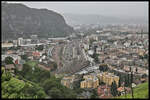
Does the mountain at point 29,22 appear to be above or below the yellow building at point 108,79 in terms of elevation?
above

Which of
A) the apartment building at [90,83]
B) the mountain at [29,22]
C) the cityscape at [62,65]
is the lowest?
the apartment building at [90,83]

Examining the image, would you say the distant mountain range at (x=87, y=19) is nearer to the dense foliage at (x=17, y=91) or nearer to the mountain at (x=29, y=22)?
the mountain at (x=29, y=22)

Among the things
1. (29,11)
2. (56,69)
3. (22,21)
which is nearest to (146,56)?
(56,69)

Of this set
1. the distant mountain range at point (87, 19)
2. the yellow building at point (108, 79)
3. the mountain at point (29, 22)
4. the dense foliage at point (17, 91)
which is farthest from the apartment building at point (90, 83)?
the distant mountain range at point (87, 19)

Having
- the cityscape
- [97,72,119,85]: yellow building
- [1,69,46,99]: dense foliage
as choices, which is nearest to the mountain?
the cityscape

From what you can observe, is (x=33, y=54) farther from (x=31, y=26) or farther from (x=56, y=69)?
(x=31, y=26)

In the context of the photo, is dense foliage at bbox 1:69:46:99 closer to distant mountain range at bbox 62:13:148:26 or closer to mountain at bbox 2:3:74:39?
mountain at bbox 2:3:74:39

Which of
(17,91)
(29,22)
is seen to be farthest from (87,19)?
(17,91)
